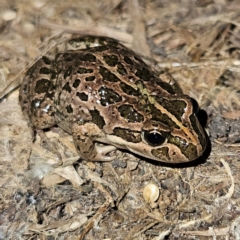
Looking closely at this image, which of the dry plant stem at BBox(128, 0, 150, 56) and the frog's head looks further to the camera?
the dry plant stem at BBox(128, 0, 150, 56)

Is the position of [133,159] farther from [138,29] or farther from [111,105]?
[138,29]

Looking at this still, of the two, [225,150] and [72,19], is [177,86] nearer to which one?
[225,150]

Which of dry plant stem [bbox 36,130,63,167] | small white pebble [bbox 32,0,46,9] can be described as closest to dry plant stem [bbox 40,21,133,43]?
small white pebble [bbox 32,0,46,9]

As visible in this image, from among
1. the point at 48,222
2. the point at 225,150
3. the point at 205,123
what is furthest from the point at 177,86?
the point at 48,222

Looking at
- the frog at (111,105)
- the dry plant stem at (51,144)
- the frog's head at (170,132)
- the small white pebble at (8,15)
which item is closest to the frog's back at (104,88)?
the frog at (111,105)

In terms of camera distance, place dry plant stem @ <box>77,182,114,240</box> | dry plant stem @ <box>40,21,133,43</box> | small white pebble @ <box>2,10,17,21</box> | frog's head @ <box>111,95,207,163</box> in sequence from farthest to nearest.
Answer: small white pebble @ <box>2,10,17,21</box>, dry plant stem @ <box>40,21,133,43</box>, dry plant stem @ <box>77,182,114,240</box>, frog's head @ <box>111,95,207,163</box>

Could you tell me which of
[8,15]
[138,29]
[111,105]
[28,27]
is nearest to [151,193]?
[111,105]

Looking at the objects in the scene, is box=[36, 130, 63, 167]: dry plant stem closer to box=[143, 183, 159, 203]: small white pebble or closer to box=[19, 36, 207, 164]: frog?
box=[19, 36, 207, 164]: frog
